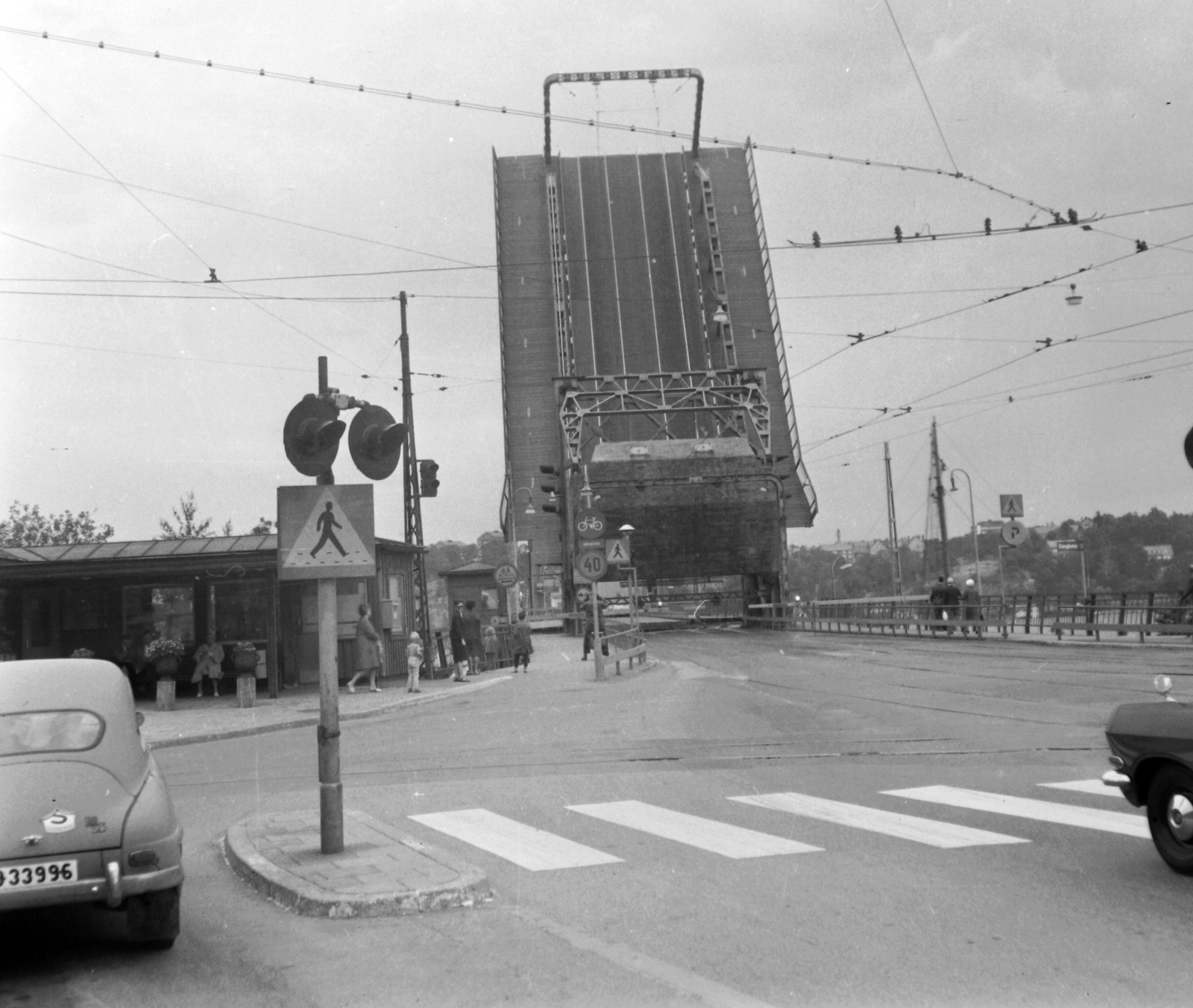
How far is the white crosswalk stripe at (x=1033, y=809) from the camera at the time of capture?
769cm

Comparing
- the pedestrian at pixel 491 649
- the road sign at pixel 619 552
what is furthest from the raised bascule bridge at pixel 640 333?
the road sign at pixel 619 552

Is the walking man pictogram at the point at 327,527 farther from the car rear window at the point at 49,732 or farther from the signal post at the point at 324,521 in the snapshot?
the car rear window at the point at 49,732

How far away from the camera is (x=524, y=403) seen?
45.5m

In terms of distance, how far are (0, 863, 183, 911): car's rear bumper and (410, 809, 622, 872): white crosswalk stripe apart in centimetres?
230

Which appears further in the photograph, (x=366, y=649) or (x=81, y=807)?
(x=366, y=649)

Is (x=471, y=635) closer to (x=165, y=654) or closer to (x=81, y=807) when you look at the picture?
(x=165, y=654)

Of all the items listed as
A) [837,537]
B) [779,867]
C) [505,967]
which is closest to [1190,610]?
[779,867]

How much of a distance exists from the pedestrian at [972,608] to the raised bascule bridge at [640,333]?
5.80m

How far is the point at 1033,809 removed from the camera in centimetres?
833

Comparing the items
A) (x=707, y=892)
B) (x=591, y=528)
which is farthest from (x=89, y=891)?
(x=591, y=528)

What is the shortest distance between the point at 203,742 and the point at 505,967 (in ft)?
40.5

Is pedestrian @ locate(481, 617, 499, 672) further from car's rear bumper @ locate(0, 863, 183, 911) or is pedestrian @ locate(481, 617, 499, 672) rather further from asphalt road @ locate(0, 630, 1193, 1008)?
car's rear bumper @ locate(0, 863, 183, 911)

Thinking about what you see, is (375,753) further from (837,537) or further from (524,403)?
(837,537)

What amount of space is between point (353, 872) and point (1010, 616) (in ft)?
96.0
